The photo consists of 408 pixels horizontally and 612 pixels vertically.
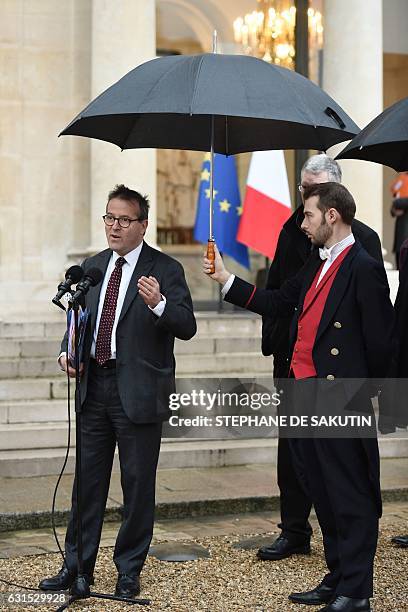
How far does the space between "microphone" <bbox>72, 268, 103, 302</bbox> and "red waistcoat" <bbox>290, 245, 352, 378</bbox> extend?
982mm

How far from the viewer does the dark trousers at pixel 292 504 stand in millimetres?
6434

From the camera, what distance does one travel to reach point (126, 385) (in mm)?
5551

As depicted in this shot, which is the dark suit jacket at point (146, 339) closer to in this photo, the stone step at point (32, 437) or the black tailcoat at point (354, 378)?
the black tailcoat at point (354, 378)

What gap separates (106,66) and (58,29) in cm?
93

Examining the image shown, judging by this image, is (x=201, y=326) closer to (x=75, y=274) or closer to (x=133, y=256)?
(x=133, y=256)

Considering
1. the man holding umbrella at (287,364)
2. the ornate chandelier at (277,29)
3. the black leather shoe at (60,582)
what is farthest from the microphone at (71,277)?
the ornate chandelier at (277,29)

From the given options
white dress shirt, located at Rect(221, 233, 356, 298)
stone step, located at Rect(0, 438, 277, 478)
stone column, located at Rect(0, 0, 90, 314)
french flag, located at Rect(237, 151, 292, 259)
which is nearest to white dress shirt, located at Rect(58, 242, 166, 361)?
white dress shirt, located at Rect(221, 233, 356, 298)

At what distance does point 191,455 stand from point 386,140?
351cm

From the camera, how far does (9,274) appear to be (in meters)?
11.3

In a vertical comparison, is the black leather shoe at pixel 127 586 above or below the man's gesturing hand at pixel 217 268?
below

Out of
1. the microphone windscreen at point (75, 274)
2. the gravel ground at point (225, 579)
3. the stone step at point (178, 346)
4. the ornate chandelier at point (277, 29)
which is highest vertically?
the ornate chandelier at point (277, 29)

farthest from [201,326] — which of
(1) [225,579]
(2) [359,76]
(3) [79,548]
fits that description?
(3) [79,548]

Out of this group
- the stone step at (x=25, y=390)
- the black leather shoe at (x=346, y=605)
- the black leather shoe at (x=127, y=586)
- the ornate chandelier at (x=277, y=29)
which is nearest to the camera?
the black leather shoe at (x=346, y=605)

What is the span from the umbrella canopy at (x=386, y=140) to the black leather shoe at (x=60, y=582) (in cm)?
258
